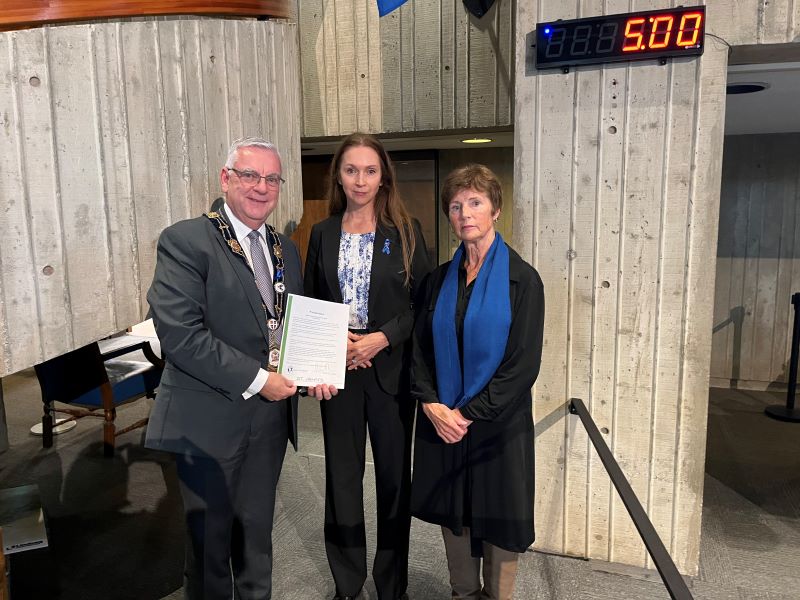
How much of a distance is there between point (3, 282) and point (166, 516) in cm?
216

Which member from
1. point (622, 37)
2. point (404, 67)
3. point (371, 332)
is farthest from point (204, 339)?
point (404, 67)

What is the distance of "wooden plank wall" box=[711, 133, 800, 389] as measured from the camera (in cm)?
547

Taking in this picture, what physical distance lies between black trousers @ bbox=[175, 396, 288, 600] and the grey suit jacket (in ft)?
Result: 0.22

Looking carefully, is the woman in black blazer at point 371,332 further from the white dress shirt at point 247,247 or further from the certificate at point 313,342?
the white dress shirt at point 247,247

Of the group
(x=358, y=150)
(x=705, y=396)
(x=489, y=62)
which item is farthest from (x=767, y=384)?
(x=358, y=150)

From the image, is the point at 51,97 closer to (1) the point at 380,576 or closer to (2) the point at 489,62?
(1) the point at 380,576

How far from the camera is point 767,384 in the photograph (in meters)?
5.61

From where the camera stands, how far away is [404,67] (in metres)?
3.69

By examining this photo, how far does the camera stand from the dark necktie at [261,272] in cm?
203

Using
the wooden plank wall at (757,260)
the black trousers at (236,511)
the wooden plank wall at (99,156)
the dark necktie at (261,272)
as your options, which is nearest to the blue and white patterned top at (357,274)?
the dark necktie at (261,272)

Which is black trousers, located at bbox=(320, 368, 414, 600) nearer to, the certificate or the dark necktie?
the certificate

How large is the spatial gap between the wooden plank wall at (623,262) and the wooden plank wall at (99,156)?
1312 mm

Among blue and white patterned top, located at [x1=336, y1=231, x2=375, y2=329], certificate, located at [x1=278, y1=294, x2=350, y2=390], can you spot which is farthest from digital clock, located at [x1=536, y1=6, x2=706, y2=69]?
certificate, located at [x1=278, y1=294, x2=350, y2=390]

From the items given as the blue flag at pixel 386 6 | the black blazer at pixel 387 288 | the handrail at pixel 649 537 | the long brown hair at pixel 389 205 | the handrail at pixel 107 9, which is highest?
the blue flag at pixel 386 6
